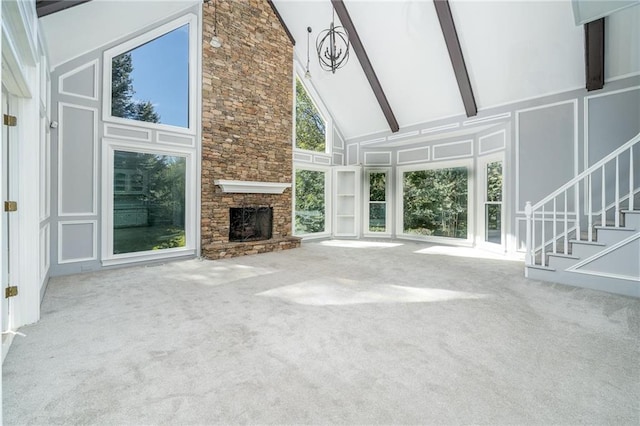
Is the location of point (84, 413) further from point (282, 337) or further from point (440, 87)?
point (440, 87)

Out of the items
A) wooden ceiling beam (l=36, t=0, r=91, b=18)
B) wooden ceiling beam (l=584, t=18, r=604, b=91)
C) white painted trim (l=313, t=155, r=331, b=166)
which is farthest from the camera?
white painted trim (l=313, t=155, r=331, b=166)

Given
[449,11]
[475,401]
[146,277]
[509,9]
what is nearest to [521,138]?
[509,9]

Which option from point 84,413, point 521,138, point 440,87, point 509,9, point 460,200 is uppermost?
point 509,9

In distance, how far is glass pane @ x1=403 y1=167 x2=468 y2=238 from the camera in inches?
277

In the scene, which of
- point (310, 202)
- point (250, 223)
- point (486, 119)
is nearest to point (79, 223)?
point (250, 223)

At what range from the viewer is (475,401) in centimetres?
168

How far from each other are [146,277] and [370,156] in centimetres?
596

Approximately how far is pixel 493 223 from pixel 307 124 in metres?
4.72

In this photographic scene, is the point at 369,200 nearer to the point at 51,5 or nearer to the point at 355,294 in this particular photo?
the point at 355,294

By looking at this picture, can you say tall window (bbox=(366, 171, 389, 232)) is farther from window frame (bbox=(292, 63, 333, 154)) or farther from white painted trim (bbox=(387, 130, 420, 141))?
window frame (bbox=(292, 63, 333, 154))

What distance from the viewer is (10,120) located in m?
2.64

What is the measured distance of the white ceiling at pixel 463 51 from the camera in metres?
4.61

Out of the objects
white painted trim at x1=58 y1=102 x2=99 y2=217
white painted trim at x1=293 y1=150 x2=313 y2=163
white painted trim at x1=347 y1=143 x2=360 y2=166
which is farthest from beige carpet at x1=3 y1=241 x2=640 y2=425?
white painted trim at x1=347 y1=143 x2=360 y2=166

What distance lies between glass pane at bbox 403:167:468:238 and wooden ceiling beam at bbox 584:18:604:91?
2.59 m
